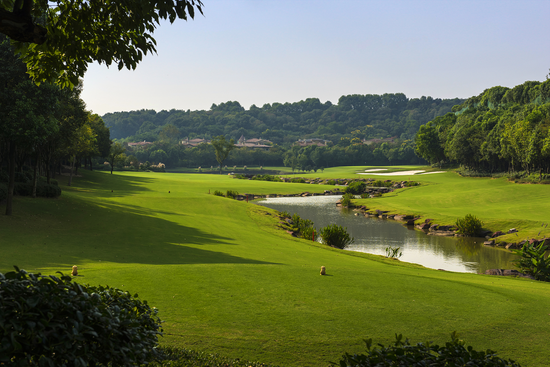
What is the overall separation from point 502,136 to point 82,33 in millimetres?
70559

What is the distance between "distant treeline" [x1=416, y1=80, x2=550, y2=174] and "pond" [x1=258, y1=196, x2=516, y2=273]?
89.5 feet

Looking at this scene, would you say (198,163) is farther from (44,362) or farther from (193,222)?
(44,362)

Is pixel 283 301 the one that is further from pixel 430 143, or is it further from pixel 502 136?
pixel 430 143

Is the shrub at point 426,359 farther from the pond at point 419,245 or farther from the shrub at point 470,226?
the shrub at point 470,226

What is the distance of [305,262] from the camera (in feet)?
58.7

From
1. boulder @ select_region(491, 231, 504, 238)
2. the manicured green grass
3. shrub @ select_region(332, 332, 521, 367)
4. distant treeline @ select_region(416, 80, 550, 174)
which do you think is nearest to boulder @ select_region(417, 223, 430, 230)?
the manicured green grass

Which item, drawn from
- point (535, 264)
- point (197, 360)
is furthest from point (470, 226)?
point (197, 360)

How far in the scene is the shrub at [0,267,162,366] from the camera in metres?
3.34

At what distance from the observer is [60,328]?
3.57 meters

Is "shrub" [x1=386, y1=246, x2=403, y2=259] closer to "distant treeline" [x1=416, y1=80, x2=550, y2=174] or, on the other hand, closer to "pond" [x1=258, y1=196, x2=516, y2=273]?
"pond" [x1=258, y1=196, x2=516, y2=273]

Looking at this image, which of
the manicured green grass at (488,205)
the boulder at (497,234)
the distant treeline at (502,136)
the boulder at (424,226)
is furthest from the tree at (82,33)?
the distant treeline at (502,136)

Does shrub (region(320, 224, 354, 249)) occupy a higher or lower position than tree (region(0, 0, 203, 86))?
lower

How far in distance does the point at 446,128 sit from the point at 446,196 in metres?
51.6

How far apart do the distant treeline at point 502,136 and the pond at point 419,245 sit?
1074 inches
